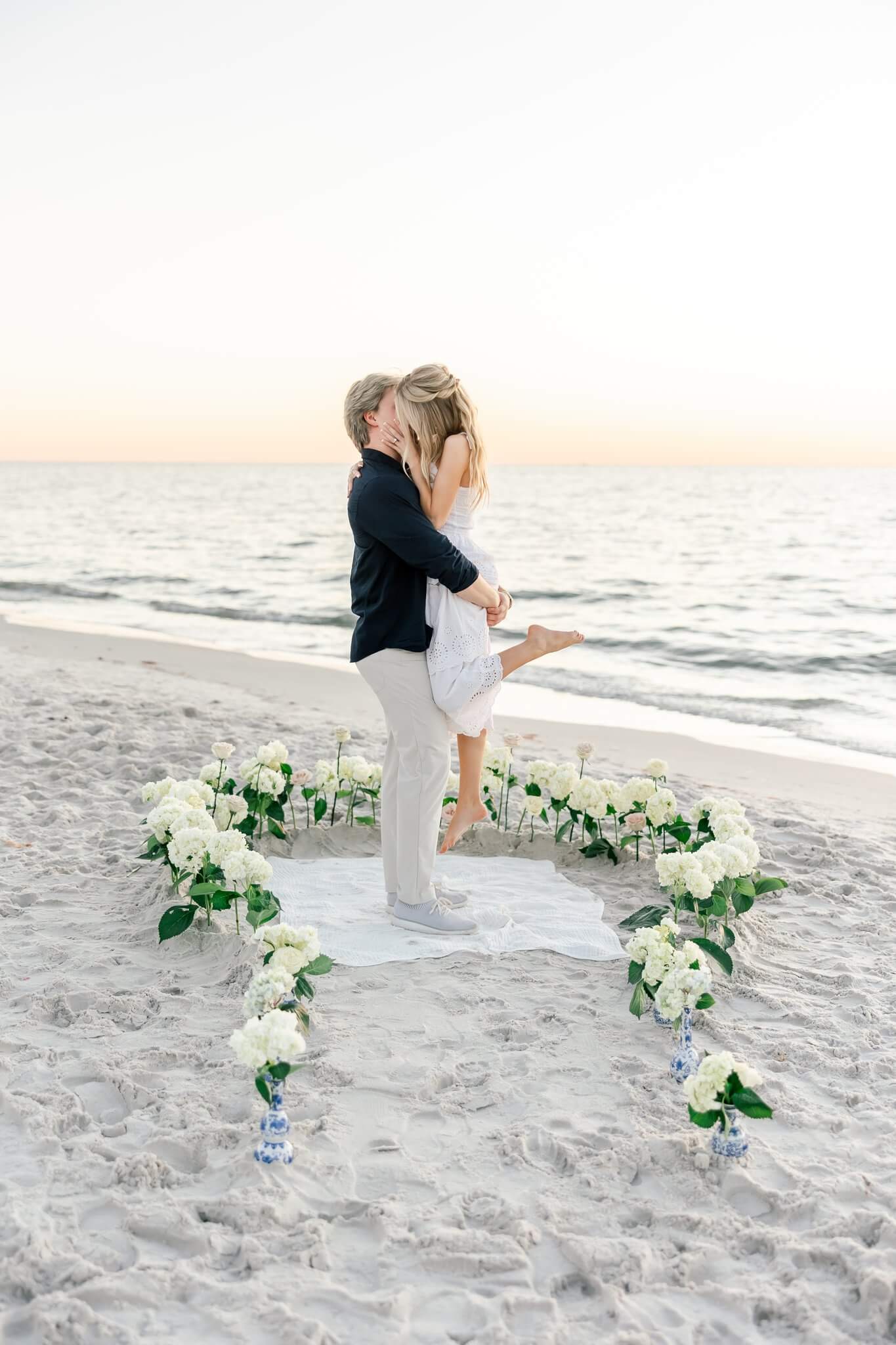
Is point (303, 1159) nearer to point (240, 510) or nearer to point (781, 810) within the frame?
point (781, 810)

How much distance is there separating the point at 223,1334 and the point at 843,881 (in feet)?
12.7

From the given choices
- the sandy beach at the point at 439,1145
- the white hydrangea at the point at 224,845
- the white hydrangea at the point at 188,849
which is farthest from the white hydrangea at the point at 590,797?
the white hydrangea at the point at 188,849

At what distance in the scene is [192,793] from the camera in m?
4.81

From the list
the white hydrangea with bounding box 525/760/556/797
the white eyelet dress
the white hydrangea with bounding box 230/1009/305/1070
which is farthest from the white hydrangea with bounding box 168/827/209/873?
the white hydrangea with bounding box 525/760/556/797

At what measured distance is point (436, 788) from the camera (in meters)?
4.33

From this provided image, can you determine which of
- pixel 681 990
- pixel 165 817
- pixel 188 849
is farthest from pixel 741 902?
pixel 165 817

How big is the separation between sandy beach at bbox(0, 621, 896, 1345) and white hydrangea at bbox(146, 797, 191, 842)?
0.37 m

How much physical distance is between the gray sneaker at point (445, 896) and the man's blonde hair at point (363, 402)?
1.98 metres

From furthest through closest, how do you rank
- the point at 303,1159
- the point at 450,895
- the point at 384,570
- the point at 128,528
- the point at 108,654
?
the point at 128,528
the point at 108,654
the point at 450,895
the point at 384,570
the point at 303,1159

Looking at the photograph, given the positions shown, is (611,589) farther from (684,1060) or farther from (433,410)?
(684,1060)

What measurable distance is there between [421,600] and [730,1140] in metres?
2.29

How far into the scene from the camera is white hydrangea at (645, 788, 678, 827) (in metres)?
5.20

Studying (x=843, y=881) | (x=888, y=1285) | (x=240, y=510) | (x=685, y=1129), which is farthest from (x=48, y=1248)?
(x=240, y=510)

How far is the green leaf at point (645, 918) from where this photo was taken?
4.50 meters
